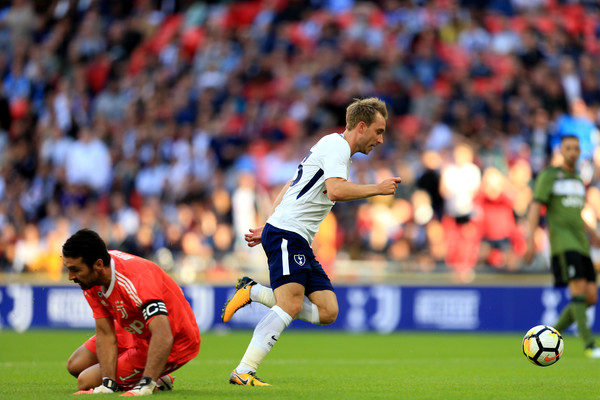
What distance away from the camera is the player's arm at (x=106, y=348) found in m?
6.76

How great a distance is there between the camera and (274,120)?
64.6 feet

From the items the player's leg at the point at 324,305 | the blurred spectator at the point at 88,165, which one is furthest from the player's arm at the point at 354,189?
the blurred spectator at the point at 88,165

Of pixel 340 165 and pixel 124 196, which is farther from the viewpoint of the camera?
pixel 124 196

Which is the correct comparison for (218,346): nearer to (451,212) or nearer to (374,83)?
(451,212)

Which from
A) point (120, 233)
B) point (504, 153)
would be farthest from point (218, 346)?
point (504, 153)

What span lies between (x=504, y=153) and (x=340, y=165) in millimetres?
10129

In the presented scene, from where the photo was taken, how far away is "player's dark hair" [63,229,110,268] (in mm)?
Answer: 6305

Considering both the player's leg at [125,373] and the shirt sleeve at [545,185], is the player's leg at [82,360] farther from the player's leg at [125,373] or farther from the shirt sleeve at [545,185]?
the shirt sleeve at [545,185]

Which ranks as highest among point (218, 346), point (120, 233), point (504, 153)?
point (504, 153)

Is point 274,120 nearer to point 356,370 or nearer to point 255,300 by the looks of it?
point 356,370

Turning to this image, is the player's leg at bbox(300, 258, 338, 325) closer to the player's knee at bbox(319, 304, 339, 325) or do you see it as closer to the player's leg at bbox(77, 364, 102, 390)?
the player's knee at bbox(319, 304, 339, 325)

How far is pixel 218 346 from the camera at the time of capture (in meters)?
13.4

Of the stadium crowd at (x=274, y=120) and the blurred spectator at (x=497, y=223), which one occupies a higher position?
the stadium crowd at (x=274, y=120)

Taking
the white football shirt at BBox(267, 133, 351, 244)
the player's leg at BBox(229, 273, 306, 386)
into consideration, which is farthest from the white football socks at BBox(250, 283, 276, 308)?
the white football shirt at BBox(267, 133, 351, 244)
